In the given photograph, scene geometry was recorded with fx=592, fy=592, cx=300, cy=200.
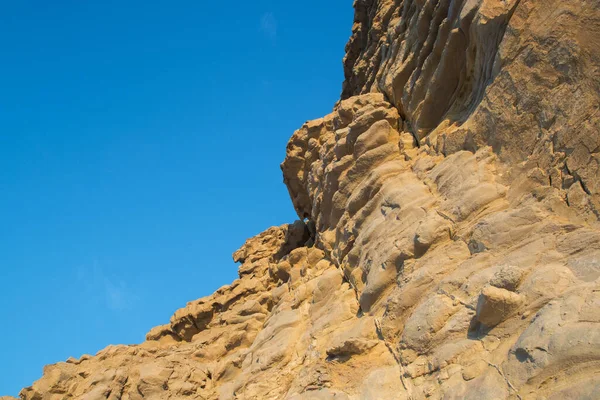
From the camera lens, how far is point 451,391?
37.9 feet

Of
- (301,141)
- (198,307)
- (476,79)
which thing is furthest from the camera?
(198,307)

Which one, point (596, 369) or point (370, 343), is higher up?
point (370, 343)

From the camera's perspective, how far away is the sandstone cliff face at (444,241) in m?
11.3

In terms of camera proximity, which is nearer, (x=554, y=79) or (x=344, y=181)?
(x=554, y=79)

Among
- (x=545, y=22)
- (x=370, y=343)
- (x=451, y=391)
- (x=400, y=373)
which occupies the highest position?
(x=545, y=22)

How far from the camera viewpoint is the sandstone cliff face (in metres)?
11.3

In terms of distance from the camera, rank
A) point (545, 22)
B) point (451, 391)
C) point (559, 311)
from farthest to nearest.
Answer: point (545, 22), point (451, 391), point (559, 311)

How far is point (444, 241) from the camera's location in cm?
1533

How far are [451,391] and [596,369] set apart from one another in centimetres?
303

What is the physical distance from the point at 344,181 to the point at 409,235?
634cm

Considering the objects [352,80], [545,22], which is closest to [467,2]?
[545,22]

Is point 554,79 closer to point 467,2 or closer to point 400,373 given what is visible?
point 467,2

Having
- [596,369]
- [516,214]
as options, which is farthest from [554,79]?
[596,369]

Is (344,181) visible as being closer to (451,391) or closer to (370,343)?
(370,343)
